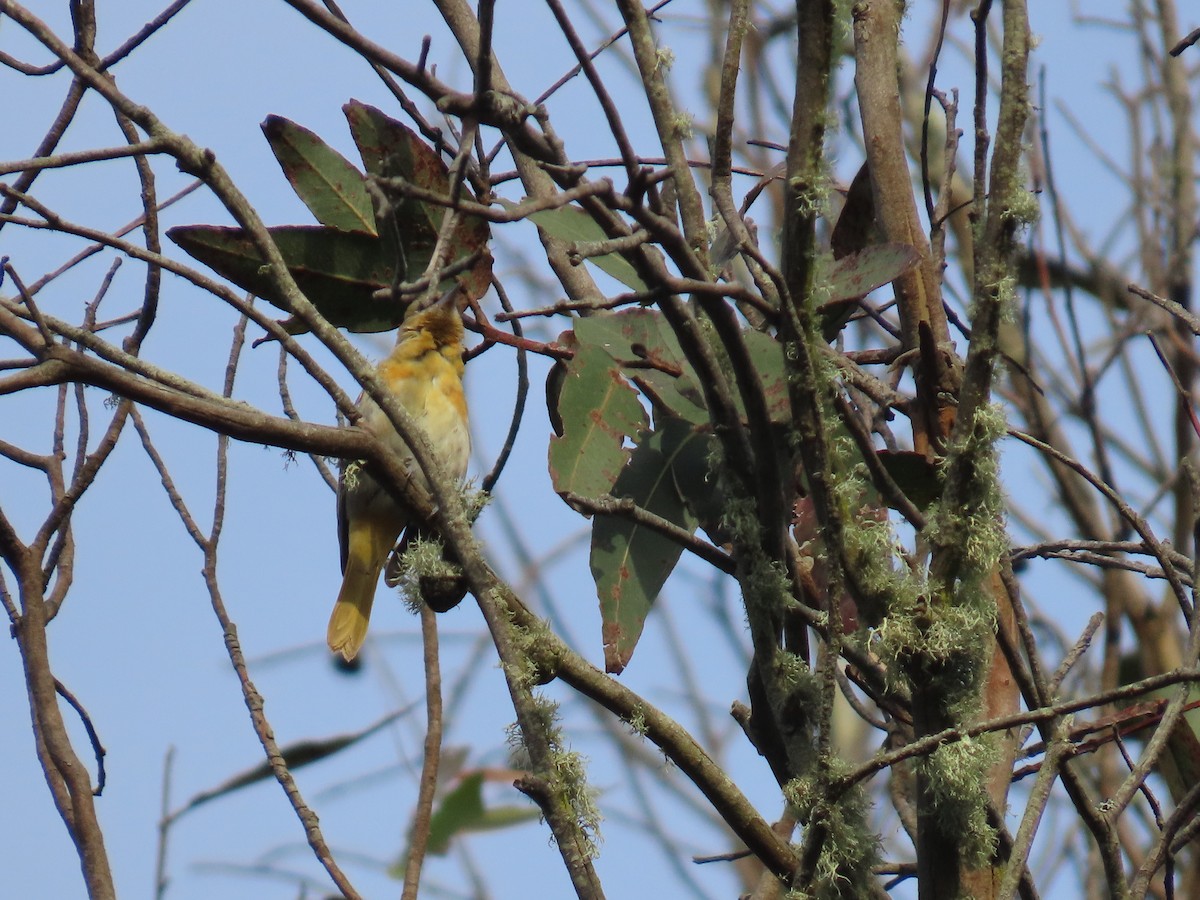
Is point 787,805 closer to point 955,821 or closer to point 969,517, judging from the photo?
point 955,821

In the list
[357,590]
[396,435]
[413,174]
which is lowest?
[413,174]

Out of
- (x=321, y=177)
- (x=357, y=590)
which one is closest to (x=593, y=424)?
(x=321, y=177)

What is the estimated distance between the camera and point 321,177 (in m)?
1.70

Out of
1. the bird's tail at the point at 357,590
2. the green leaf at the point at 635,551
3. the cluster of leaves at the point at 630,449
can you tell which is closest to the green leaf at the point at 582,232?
the cluster of leaves at the point at 630,449

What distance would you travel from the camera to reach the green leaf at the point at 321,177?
1679 mm

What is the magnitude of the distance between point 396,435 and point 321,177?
A: 4.68ft

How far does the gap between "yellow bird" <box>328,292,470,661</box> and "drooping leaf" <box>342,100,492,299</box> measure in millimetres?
1304

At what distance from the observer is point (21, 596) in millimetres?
1673

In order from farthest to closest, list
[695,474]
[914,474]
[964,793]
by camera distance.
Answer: [695,474] < [914,474] < [964,793]

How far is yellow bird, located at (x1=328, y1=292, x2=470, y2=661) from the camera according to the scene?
10.1 ft

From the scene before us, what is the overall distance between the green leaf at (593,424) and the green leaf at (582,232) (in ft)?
0.36

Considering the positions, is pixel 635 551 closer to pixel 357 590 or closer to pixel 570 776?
pixel 570 776

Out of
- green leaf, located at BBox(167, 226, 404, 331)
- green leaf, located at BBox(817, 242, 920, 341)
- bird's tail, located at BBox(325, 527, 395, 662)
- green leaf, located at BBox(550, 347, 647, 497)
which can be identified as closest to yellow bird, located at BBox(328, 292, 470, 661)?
bird's tail, located at BBox(325, 527, 395, 662)

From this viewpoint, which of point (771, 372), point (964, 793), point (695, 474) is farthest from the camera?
point (695, 474)
